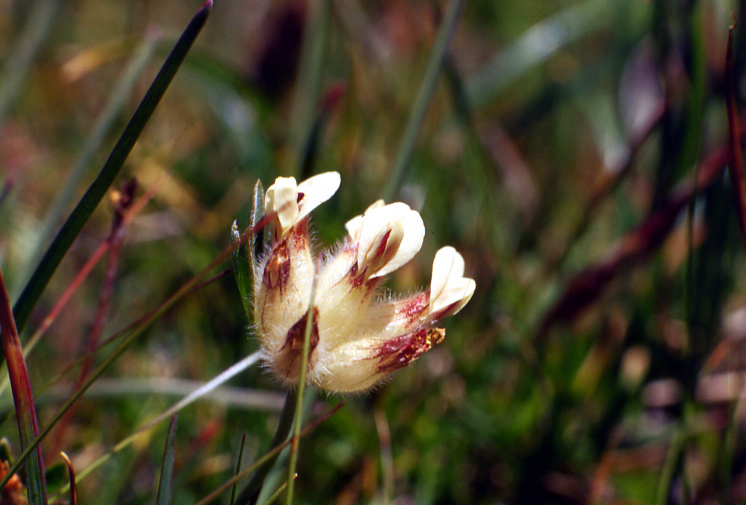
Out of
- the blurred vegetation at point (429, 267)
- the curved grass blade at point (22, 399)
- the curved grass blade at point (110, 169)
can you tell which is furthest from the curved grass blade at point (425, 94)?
the curved grass blade at point (22, 399)

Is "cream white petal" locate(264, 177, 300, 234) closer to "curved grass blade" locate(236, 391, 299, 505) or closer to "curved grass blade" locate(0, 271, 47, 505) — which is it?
"curved grass blade" locate(236, 391, 299, 505)

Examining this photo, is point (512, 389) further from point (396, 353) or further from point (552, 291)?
point (396, 353)

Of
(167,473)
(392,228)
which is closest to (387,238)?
(392,228)

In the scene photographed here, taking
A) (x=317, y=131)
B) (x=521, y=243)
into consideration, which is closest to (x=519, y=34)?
(x=521, y=243)

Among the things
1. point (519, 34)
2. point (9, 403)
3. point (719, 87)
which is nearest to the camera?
point (9, 403)

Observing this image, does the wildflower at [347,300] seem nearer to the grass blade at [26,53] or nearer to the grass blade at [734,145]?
the grass blade at [734,145]

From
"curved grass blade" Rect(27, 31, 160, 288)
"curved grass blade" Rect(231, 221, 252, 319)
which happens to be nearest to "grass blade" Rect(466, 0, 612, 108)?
"curved grass blade" Rect(27, 31, 160, 288)

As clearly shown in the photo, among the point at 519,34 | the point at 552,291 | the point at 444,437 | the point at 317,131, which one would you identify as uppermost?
the point at 519,34
